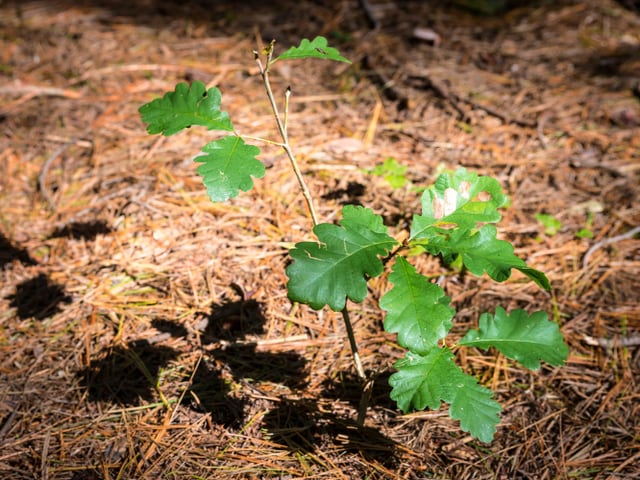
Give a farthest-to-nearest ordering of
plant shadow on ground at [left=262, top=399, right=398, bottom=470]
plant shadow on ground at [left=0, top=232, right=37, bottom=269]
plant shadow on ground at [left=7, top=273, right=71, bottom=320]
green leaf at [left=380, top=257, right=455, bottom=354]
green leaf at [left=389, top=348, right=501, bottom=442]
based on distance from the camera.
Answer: plant shadow on ground at [left=0, top=232, right=37, bottom=269], plant shadow on ground at [left=7, top=273, right=71, bottom=320], plant shadow on ground at [left=262, top=399, right=398, bottom=470], green leaf at [left=389, top=348, right=501, bottom=442], green leaf at [left=380, top=257, right=455, bottom=354]

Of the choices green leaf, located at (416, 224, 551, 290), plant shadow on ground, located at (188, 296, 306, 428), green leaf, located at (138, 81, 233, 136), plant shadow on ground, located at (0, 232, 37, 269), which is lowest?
Result: plant shadow on ground, located at (188, 296, 306, 428)

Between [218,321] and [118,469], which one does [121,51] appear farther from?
[118,469]

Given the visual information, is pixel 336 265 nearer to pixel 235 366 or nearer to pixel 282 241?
pixel 235 366

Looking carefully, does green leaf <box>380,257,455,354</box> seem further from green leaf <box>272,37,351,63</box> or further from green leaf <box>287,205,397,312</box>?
green leaf <box>272,37,351,63</box>

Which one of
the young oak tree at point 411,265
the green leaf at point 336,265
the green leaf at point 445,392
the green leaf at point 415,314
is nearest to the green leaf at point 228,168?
the young oak tree at point 411,265

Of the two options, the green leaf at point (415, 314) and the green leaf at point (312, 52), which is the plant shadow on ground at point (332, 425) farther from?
the green leaf at point (312, 52)

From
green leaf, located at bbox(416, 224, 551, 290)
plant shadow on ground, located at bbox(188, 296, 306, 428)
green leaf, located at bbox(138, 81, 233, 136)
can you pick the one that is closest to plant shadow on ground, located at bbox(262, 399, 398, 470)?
plant shadow on ground, located at bbox(188, 296, 306, 428)

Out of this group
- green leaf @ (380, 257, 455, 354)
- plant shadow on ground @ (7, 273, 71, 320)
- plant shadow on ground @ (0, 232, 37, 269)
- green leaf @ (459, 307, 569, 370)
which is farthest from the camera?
plant shadow on ground @ (0, 232, 37, 269)

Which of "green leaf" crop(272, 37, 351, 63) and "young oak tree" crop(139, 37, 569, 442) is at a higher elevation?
"green leaf" crop(272, 37, 351, 63)
